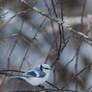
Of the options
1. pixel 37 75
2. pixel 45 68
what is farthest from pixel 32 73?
pixel 45 68

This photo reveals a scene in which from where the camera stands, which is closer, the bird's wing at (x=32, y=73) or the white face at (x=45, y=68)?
the bird's wing at (x=32, y=73)

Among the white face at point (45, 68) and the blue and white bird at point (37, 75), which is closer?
the blue and white bird at point (37, 75)

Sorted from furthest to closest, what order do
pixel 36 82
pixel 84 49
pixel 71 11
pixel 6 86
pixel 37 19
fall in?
pixel 71 11 → pixel 37 19 → pixel 84 49 → pixel 6 86 → pixel 36 82

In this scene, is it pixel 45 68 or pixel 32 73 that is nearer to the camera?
pixel 32 73

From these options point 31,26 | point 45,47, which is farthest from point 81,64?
point 31,26

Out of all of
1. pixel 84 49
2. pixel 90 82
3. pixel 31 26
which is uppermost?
pixel 31 26

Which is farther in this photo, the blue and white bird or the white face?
the white face

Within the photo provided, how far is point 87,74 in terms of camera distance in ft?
13.8

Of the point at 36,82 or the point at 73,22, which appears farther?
the point at 73,22

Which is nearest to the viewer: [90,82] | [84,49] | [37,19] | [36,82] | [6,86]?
[36,82]

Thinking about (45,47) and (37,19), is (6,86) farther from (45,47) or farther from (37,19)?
(37,19)

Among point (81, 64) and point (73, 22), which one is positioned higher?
point (73, 22)

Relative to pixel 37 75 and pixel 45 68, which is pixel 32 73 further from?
pixel 45 68

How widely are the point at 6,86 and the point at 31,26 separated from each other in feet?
3.60
